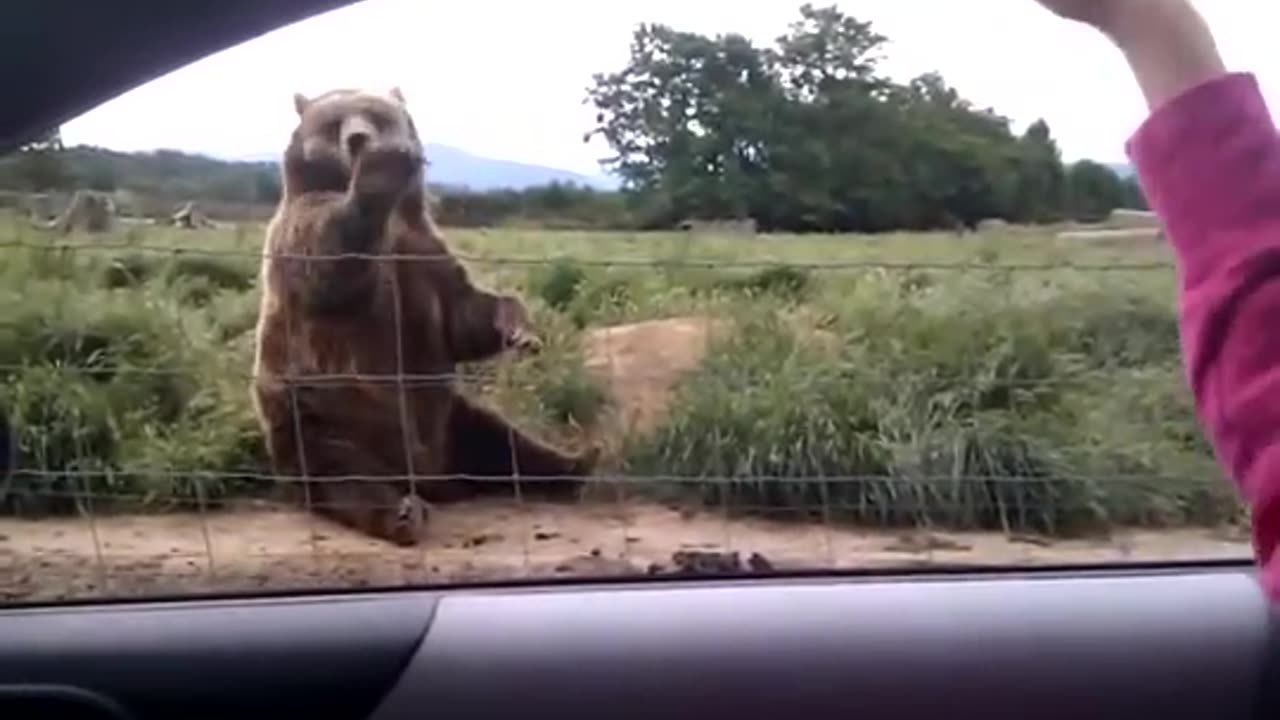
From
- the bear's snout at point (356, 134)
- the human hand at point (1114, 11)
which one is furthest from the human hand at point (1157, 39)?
the bear's snout at point (356, 134)

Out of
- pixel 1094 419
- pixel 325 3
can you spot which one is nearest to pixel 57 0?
pixel 325 3

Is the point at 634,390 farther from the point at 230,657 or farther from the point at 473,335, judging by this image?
the point at 230,657

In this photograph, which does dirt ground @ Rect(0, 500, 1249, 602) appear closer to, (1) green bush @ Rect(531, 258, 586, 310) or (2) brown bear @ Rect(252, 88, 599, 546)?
(2) brown bear @ Rect(252, 88, 599, 546)

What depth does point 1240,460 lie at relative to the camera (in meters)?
0.89

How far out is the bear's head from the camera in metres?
1.75

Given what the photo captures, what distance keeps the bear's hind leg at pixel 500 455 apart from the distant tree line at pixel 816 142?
22 cm

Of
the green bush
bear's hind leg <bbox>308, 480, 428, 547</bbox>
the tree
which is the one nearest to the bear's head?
the green bush

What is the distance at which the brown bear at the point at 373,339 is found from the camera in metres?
1.77

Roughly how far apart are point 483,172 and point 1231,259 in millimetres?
968

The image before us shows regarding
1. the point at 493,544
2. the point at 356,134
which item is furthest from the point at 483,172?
the point at 493,544

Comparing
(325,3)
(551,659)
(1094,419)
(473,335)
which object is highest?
(325,3)

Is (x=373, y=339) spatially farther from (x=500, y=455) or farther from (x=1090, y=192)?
(x=1090, y=192)

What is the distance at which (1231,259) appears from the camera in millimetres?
888

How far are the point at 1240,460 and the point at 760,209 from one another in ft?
3.14
